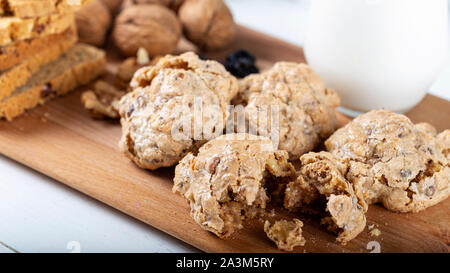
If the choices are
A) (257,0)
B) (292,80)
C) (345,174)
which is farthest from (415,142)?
(257,0)

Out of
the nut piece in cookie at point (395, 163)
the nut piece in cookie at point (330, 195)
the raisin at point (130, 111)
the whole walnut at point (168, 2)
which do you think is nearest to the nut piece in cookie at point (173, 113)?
the raisin at point (130, 111)

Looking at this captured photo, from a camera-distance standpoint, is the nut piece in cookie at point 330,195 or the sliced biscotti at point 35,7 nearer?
the nut piece in cookie at point 330,195

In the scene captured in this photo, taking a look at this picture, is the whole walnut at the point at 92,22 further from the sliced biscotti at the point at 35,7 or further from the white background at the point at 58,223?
the white background at the point at 58,223

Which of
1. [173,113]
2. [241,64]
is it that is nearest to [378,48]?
[241,64]

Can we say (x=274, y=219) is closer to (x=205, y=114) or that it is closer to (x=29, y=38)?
(x=205, y=114)

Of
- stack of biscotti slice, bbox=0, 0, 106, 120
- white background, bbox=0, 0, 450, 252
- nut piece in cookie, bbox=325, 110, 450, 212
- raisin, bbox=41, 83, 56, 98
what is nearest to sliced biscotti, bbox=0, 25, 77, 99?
stack of biscotti slice, bbox=0, 0, 106, 120

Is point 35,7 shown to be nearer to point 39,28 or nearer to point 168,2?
point 39,28
